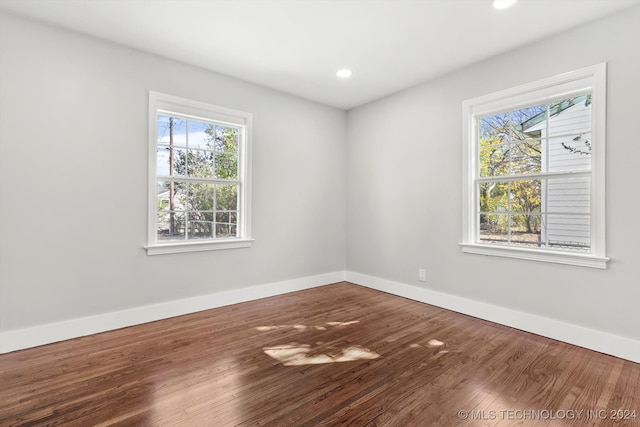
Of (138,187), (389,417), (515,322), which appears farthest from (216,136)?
(515,322)

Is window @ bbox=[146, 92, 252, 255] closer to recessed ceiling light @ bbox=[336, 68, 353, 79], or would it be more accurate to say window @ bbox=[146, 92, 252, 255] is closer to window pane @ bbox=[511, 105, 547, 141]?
recessed ceiling light @ bbox=[336, 68, 353, 79]

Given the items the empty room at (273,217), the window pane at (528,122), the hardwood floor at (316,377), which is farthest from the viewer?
the window pane at (528,122)

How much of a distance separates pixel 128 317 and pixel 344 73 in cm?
347

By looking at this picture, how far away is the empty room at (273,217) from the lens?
200 centimetres

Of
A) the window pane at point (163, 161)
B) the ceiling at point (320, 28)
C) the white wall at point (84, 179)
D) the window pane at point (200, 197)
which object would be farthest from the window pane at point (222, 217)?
the ceiling at point (320, 28)

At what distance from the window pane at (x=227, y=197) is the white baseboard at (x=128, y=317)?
3.37 feet

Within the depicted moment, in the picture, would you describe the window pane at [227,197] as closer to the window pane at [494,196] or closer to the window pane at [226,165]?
the window pane at [226,165]

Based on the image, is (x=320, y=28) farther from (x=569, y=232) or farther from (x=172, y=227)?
(x=569, y=232)

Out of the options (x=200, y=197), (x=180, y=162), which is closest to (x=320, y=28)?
(x=180, y=162)

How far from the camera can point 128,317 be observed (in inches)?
119

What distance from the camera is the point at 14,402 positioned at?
1.83 meters

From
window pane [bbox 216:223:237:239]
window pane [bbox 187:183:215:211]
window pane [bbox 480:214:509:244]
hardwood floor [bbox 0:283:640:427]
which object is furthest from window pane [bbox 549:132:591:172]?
window pane [bbox 187:183:215:211]

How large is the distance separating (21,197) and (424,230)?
13.1 feet

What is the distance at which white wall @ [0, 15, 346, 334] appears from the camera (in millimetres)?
2549
